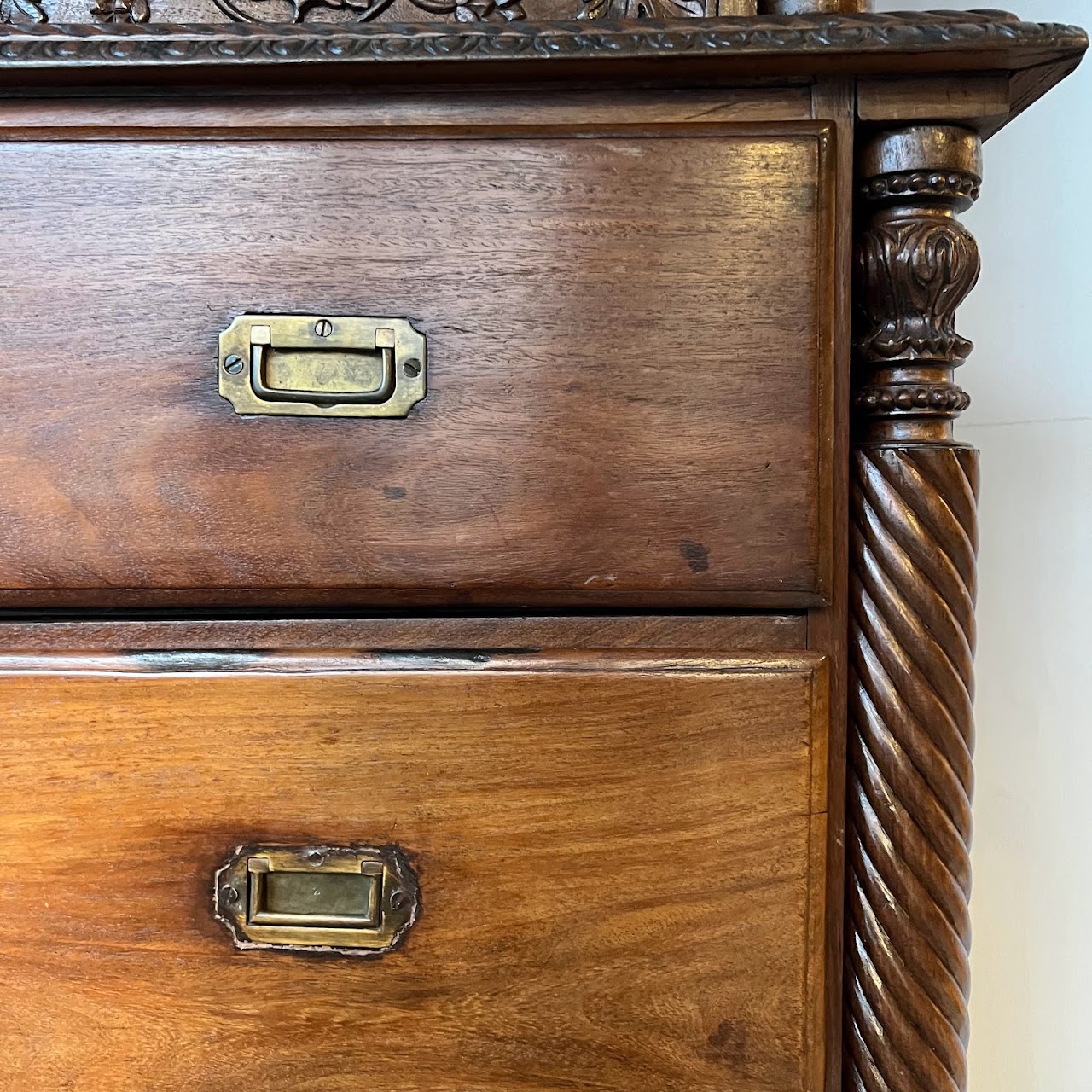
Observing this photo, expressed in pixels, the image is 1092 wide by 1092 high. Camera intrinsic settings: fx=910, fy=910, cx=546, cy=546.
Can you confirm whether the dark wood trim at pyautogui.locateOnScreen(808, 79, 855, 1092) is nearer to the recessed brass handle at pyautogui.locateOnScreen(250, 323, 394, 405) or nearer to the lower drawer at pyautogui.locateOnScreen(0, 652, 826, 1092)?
the lower drawer at pyautogui.locateOnScreen(0, 652, 826, 1092)

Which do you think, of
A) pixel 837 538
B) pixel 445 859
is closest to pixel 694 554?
pixel 837 538

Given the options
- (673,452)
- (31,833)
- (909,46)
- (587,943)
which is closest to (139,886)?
(31,833)

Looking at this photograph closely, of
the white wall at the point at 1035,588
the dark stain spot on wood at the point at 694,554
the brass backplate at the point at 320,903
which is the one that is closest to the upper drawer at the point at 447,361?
the dark stain spot on wood at the point at 694,554

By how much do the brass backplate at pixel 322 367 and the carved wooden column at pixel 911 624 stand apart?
0.65ft

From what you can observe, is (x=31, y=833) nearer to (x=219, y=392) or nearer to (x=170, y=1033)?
(x=170, y=1033)

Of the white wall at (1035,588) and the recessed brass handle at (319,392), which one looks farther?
the white wall at (1035,588)

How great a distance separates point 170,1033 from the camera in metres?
0.40

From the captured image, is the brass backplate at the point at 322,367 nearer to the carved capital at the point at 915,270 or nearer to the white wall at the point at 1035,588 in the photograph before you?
the carved capital at the point at 915,270

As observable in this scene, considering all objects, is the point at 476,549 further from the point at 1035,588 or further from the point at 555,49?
the point at 1035,588

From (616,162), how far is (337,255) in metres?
0.12

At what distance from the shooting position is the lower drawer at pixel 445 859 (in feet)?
1.28

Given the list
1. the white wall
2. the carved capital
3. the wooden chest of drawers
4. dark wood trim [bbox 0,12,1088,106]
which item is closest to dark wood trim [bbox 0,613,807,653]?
the wooden chest of drawers

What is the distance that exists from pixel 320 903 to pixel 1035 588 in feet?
2.09

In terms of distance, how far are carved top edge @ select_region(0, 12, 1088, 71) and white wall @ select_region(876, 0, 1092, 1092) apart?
43 centimetres
